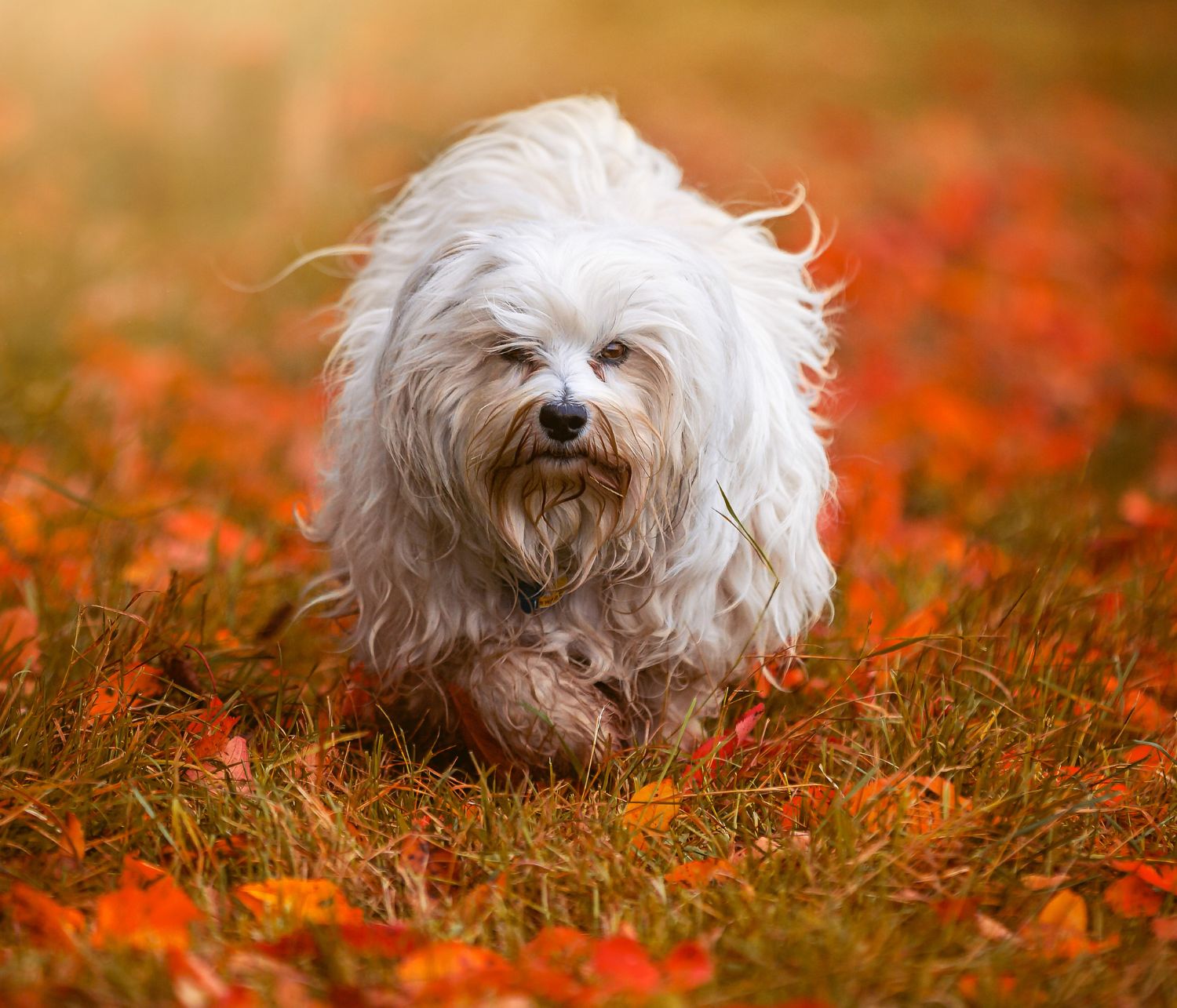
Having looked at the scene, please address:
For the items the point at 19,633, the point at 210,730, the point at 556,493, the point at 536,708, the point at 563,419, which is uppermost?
the point at 563,419

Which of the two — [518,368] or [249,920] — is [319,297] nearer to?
[518,368]

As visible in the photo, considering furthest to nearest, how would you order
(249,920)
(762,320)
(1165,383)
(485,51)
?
(485,51)
(1165,383)
(762,320)
(249,920)

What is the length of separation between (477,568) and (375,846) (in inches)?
24.1

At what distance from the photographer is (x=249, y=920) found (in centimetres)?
212

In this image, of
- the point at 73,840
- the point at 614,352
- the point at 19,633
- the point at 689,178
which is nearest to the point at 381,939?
the point at 73,840

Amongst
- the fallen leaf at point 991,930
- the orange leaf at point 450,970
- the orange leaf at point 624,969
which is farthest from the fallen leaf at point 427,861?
the fallen leaf at point 991,930

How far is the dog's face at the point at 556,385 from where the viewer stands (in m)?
2.47

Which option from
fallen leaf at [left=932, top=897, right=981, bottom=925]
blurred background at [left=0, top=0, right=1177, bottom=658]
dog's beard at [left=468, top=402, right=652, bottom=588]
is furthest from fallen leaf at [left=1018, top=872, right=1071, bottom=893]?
blurred background at [left=0, top=0, right=1177, bottom=658]

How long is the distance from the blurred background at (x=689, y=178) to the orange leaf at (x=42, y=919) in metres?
1.07

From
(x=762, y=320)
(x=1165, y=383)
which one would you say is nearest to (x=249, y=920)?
(x=762, y=320)

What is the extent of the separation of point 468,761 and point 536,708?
33 cm

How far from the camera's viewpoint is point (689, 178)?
7.68 meters

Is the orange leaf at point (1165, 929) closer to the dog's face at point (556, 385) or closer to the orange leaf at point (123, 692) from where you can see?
the dog's face at point (556, 385)

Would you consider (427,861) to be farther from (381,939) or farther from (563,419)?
(563,419)
